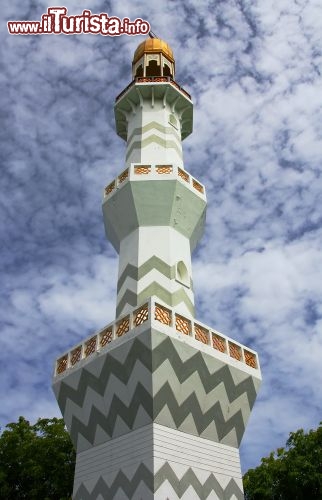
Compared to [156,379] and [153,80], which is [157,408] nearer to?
[156,379]

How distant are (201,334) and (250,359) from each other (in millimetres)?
2100

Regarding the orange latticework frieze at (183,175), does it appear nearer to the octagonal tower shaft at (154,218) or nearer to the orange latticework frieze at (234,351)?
the octagonal tower shaft at (154,218)

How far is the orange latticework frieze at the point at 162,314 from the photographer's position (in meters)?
12.1

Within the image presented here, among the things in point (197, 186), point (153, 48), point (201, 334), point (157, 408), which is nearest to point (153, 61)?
point (153, 48)

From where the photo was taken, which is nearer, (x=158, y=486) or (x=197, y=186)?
(x=158, y=486)

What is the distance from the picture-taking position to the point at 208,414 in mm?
12656

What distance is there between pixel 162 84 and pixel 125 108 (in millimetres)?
1977

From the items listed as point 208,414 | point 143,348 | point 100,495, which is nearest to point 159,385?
point 143,348

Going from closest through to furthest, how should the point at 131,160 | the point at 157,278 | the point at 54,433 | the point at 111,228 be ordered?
1. the point at 157,278
2. the point at 111,228
3. the point at 131,160
4. the point at 54,433

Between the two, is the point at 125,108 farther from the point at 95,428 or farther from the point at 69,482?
the point at 69,482

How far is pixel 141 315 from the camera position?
12242 mm

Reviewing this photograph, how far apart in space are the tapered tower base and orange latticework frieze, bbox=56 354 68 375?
0.14 metres

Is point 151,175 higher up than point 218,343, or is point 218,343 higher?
point 151,175

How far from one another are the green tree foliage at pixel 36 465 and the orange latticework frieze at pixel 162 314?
38.1 feet
